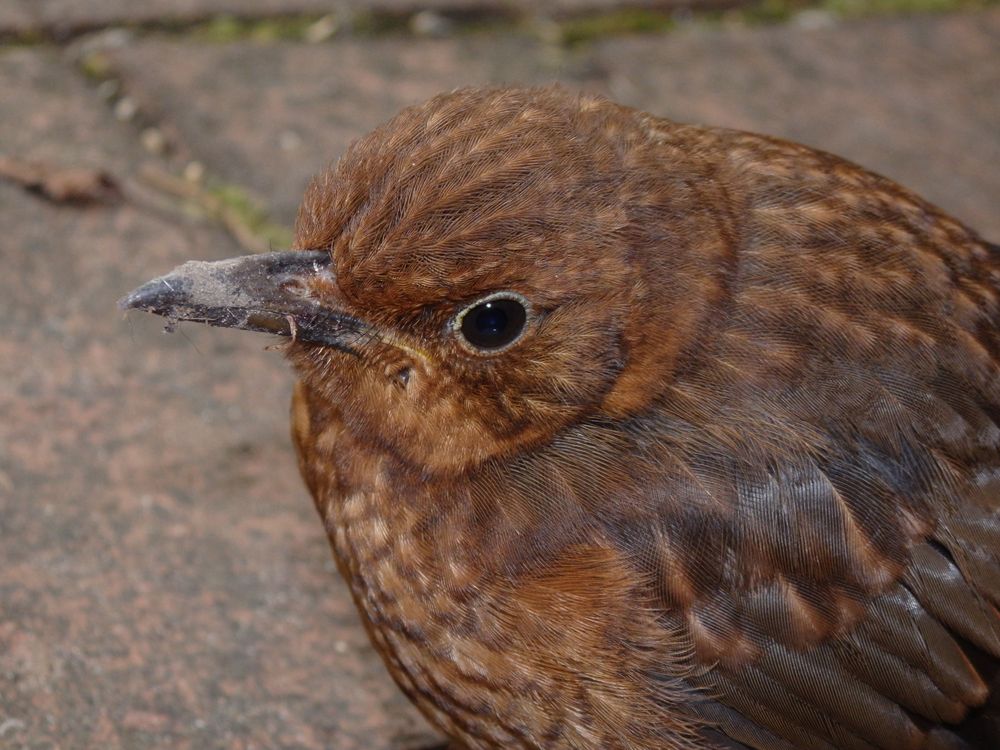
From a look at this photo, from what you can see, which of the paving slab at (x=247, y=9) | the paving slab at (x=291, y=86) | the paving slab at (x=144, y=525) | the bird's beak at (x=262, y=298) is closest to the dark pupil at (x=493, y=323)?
the bird's beak at (x=262, y=298)

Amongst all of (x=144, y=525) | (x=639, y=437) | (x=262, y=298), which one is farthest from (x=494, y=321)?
(x=144, y=525)

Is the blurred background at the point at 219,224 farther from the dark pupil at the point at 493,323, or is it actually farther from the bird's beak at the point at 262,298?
the dark pupil at the point at 493,323

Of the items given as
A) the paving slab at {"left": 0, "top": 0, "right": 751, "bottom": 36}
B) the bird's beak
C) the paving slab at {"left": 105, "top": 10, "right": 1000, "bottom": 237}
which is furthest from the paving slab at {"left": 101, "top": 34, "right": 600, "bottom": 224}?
the bird's beak

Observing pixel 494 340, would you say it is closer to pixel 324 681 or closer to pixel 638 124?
pixel 638 124

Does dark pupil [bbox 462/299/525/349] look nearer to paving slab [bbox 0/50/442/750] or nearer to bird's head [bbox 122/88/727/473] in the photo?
bird's head [bbox 122/88/727/473]

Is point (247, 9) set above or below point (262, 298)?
below

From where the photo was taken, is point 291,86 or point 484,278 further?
point 291,86

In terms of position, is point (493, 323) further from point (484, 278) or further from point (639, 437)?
point (639, 437)

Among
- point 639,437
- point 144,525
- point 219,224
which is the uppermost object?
point 639,437
